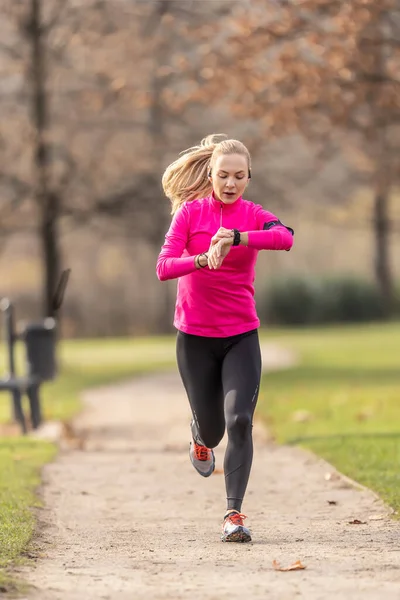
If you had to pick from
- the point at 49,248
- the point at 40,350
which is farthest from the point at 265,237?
the point at 49,248

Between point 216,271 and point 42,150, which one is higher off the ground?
point 42,150

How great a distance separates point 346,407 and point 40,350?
160 inches

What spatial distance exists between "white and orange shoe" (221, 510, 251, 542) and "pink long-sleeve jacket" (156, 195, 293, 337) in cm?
101

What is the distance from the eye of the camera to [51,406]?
59.2 ft

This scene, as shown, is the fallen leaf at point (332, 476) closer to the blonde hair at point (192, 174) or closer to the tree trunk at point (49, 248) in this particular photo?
the blonde hair at point (192, 174)

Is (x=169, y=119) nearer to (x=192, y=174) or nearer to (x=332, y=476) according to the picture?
(x=332, y=476)

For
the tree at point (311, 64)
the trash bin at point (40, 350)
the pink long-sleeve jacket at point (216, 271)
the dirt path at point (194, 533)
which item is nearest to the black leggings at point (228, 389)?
Answer: the pink long-sleeve jacket at point (216, 271)

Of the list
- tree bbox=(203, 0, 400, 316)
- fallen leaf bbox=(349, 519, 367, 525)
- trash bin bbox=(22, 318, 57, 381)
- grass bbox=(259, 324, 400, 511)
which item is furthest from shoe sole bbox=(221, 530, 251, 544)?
tree bbox=(203, 0, 400, 316)

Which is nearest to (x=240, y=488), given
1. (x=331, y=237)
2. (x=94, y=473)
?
(x=94, y=473)

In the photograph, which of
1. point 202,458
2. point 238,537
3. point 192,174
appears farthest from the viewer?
point 202,458

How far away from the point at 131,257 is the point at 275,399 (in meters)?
31.2

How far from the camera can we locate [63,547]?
6547mm

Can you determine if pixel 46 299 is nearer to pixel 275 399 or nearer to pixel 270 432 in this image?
pixel 275 399

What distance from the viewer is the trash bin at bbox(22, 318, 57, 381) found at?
1443 cm
